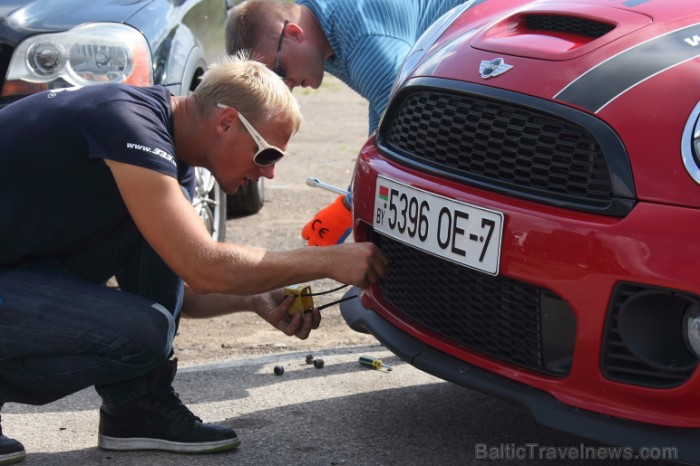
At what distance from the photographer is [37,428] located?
338 centimetres

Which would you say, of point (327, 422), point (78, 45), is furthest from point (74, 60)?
point (327, 422)

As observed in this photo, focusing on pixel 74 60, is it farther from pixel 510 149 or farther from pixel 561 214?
pixel 561 214

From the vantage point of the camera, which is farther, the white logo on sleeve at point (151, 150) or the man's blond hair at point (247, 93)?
the man's blond hair at point (247, 93)

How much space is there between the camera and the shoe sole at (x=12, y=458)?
307 cm

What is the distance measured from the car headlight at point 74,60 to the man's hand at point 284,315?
4.45ft

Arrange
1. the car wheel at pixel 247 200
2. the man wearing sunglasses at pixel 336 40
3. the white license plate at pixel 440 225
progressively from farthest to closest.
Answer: the car wheel at pixel 247 200, the man wearing sunglasses at pixel 336 40, the white license plate at pixel 440 225

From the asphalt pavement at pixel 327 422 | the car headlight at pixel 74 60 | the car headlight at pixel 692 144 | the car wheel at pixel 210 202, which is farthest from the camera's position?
the car wheel at pixel 210 202

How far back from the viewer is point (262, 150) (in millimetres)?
3021

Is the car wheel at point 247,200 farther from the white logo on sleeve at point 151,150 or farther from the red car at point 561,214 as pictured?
the white logo on sleeve at point 151,150

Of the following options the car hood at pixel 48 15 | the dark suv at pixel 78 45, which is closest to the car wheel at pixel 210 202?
the dark suv at pixel 78 45

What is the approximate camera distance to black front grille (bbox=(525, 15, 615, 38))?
2.88 meters

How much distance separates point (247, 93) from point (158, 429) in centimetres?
102

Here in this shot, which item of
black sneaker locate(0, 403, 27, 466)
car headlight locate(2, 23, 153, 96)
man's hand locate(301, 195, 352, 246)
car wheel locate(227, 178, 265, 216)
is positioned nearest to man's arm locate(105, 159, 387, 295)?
black sneaker locate(0, 403, 27, 466)

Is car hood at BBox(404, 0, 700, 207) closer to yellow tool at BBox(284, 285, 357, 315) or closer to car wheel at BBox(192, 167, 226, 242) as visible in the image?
yellow tool at BBox(284, 285, 357, 315)
